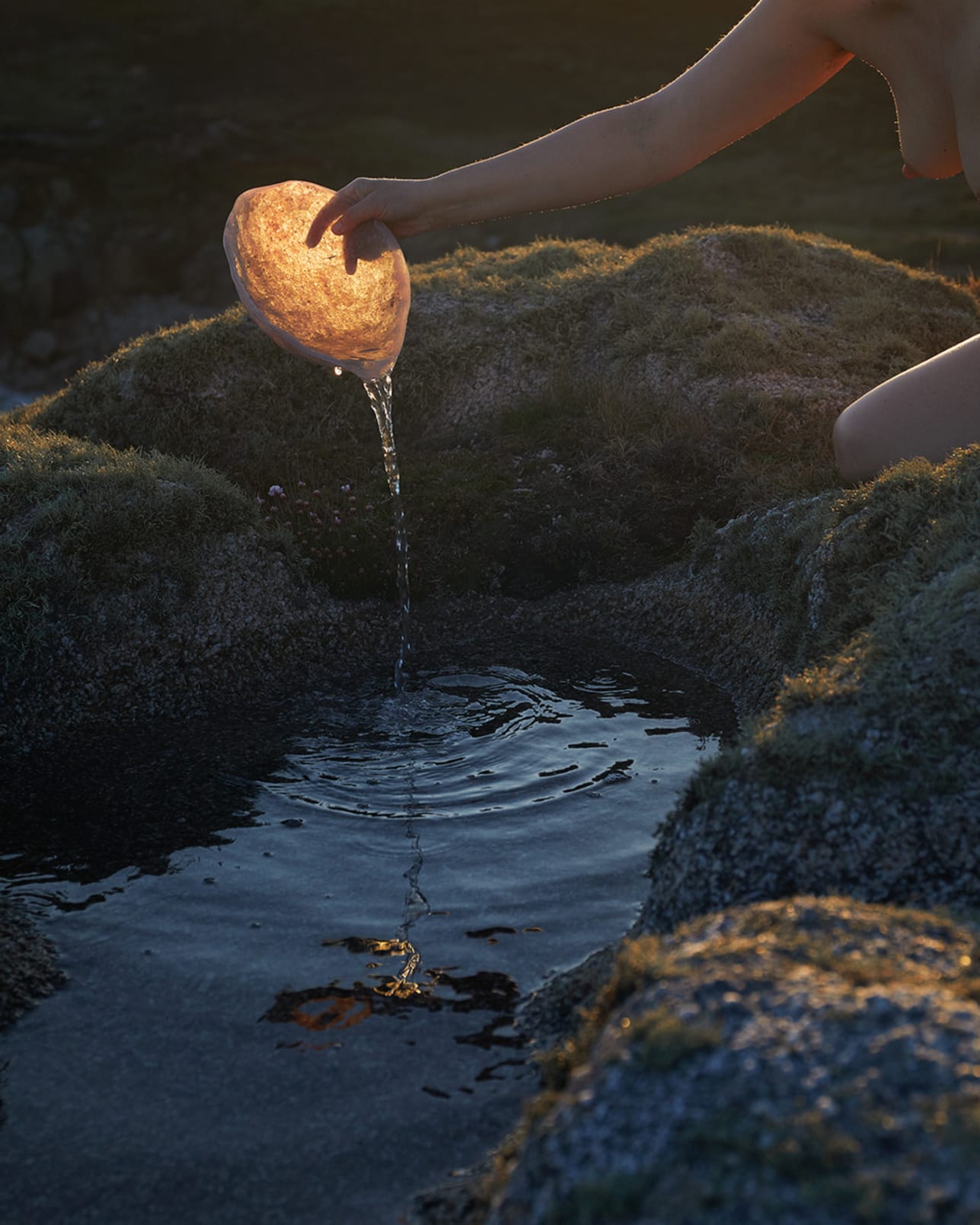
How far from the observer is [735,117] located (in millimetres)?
4402

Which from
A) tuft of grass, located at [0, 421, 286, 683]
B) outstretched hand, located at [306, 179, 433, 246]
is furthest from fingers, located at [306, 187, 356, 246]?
tuft of grass, located at [0, 421, 286, 683]

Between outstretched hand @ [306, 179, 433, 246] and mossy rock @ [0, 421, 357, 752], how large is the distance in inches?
65.8

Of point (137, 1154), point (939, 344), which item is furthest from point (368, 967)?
→ point (939, 344)

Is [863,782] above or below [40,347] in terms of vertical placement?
below

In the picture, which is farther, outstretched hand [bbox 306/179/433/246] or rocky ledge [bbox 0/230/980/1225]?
outstretched hand [bbox 306/179/433/246]

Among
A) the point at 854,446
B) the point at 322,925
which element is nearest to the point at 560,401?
the point at 854,446

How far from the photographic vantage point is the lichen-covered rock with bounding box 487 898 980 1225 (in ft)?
5.45

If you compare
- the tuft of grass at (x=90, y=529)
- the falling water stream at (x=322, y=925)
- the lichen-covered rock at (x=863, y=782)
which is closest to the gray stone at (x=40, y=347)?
the tuft of grass at (x=90, y=529)

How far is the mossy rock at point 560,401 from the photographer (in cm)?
604

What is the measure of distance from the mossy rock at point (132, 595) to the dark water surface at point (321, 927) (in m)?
0.42

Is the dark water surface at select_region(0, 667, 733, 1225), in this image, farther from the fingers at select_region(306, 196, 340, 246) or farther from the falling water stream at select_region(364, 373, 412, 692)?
the fingers at select_region(306, 196, 340, 246)

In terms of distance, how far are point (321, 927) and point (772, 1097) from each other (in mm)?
1996

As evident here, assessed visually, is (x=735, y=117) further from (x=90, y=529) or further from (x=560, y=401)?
(x=90, y=529)

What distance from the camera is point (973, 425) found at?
15.9 feet
